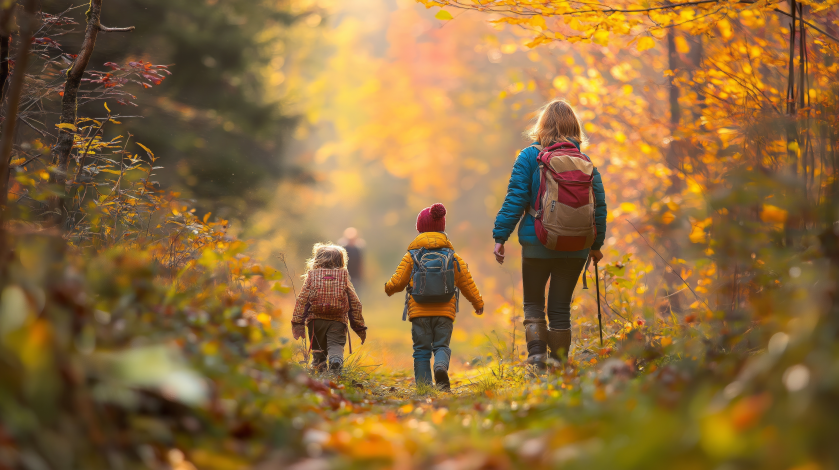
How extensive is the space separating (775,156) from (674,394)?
301 cm

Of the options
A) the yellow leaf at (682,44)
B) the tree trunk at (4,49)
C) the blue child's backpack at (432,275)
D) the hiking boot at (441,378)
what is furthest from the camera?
the yellow leaf at (682,44)

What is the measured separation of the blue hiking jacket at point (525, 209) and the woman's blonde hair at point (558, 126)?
18 centimetres

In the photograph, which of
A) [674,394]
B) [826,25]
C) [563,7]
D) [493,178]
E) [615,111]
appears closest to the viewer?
[674,394]

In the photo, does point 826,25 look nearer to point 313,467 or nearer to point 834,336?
point 834,336

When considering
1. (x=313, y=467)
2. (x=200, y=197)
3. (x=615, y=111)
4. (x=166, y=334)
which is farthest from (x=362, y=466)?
(x=200, y=197)

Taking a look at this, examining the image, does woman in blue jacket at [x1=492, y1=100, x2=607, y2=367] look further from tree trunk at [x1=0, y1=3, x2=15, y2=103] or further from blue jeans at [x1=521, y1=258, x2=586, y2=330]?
tree trunk at [x1=0, y1=3, x2=15, y2=103]

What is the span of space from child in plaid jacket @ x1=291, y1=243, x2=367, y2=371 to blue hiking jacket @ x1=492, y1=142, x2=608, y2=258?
5.44ft

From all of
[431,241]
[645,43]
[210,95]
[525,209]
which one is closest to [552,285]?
[525,209]

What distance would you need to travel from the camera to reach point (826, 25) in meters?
5.36

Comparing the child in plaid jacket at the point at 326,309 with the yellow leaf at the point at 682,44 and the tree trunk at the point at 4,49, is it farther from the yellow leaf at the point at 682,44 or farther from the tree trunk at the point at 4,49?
the yellow leaf at the point at 682,44

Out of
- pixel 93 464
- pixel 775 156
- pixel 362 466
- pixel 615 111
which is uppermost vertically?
pixel 615 111

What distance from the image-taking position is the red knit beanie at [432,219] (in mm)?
5441

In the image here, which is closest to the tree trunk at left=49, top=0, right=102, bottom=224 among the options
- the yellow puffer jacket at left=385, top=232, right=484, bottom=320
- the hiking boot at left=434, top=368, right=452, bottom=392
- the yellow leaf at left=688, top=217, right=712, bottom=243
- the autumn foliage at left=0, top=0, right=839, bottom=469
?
the autumn foliage at left=0, top=0, right=839, bottom=469

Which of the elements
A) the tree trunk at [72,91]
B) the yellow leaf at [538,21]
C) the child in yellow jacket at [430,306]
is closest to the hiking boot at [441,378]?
the child in yellow jacket at [430,306]
